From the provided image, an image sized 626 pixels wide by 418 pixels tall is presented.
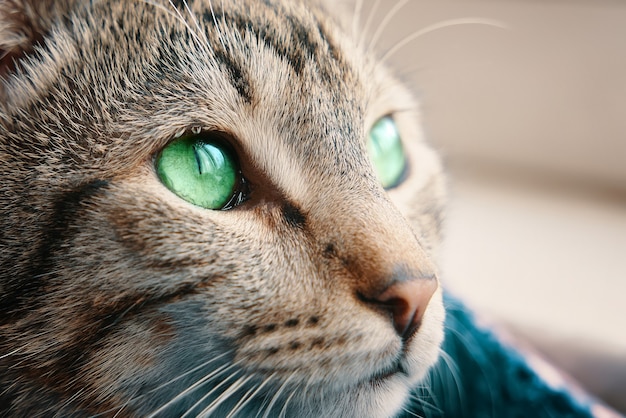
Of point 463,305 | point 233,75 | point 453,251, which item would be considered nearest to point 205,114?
point 233,75

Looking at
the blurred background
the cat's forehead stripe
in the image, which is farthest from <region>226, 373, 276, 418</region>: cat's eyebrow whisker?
the blurred background

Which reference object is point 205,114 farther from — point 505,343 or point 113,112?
point 505,343

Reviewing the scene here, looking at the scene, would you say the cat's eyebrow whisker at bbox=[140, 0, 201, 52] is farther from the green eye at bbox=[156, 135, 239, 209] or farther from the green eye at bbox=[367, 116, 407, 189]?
the green eye at bbox=[367, 116, 407, 189]

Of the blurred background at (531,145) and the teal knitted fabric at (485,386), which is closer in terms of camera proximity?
the teal knitted fabric at (485,386)

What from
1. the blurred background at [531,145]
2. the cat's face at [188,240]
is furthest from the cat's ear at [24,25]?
the blurred background at [531,145]

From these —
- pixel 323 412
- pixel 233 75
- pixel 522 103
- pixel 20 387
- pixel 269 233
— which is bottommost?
pixel 20 387

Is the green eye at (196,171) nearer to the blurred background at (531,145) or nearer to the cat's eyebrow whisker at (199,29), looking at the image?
the cat's eyebrow whisker at (199,29)
